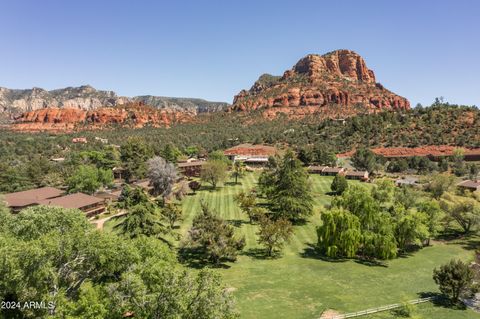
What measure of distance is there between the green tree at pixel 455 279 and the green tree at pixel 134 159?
69829 mm

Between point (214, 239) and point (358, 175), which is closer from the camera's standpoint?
point (214, 239)

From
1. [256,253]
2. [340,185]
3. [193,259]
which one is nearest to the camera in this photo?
[193,259]

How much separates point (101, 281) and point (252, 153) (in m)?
101

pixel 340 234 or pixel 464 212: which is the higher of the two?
pixel 464 212

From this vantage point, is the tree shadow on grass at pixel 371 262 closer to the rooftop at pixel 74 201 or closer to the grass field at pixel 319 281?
the grass field at pixel 319 281

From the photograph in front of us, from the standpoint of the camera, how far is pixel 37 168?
254ft

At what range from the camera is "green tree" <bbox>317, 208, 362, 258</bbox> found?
39.0 meters

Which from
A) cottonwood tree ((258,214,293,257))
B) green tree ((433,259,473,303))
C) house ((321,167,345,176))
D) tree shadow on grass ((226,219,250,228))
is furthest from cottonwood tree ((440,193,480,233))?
house ((321,167,345,176))

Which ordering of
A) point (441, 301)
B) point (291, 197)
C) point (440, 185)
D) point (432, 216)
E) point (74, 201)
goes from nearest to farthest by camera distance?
point (441, 301), point (432, 216), point (291, 197), point (74, 201), point (440, 185)

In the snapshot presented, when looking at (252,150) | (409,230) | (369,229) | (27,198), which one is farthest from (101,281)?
(252,150)

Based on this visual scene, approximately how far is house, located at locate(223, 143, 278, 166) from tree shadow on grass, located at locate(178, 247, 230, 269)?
69831 mm

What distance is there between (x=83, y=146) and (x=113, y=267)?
122888 millimetres

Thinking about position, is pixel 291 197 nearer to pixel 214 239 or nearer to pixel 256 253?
pixel 256 253

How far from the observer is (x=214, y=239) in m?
37.2
